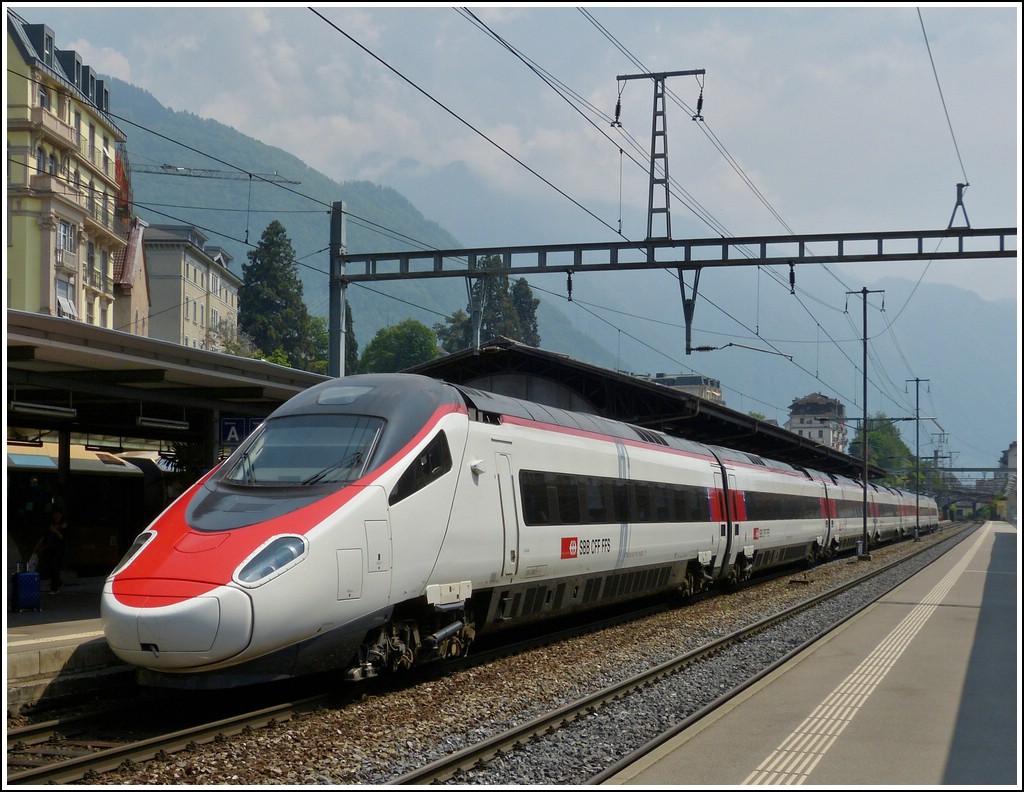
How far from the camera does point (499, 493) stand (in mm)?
12680

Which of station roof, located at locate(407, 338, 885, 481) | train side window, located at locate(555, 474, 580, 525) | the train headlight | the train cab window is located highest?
station roof, located at locate(407, 338, 885, 481)

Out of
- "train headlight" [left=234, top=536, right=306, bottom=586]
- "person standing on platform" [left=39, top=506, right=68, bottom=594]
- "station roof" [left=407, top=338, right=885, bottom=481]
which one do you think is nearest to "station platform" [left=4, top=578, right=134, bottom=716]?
"train headlight" [left=234, top=536, right=306, bottom=586]

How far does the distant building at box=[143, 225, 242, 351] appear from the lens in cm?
8200

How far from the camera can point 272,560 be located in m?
9.20

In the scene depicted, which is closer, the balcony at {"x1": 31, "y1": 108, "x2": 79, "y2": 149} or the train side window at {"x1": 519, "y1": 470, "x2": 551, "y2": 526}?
the train side window at {"x1": 519, "y1": 470, "x2": 551, "y2": 526}

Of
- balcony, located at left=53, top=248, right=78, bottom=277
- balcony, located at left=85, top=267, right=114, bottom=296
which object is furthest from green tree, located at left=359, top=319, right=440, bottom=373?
balcony, located at left=53, top=248, right=78, bottom=277

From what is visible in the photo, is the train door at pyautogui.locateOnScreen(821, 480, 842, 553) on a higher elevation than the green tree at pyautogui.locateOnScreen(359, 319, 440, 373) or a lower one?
lower

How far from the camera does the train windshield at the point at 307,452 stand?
10500 mm

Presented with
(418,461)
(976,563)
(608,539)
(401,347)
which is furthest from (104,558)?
(401,347)

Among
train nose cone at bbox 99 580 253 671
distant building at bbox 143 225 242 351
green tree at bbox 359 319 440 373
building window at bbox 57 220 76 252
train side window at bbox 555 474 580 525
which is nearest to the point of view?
train nose cone at bbox 99 580 253 671

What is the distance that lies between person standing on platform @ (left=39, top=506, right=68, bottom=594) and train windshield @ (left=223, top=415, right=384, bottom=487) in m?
8.94

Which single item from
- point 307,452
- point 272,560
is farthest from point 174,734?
point 307,452

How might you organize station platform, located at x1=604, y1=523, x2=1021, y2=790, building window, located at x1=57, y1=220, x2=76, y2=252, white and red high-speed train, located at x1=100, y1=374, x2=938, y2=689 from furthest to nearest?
building window, located at x1=57, y1=220, x2=76, y2=252, white and red high-speed train, located at x1=100, y1=374, x2=938, y2=689, station platform, located at x1=604, y1=523, x2=1021, y2=790

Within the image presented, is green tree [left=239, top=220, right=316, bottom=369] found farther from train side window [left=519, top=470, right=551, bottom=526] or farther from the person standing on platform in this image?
train side window [left=519, top=470, right=551, bottom=526]
